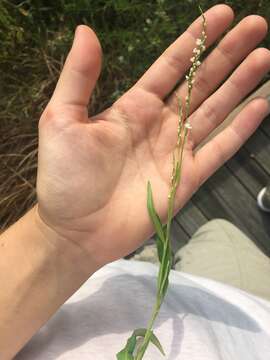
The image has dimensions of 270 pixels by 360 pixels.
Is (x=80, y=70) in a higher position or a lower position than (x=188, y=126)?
higher

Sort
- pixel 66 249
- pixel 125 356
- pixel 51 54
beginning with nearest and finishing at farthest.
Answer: pixel 125 356 < pixel 66 249 < pixel 51 54

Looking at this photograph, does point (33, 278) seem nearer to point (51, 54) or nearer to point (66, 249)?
point (66, 249)

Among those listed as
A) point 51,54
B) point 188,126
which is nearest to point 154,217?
point 188,126

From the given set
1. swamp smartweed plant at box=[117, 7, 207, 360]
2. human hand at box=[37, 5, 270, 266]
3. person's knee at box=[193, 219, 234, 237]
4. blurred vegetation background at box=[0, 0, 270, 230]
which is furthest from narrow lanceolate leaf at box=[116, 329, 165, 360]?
blurred vegetation background at box=[0, 0, 270, 230]

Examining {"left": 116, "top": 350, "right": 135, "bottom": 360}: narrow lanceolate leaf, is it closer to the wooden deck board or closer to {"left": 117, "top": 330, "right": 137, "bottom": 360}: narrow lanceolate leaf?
{"left": 117, "top": 330, "right": 137, "bottom": 360}: narrow lanceolate leaf

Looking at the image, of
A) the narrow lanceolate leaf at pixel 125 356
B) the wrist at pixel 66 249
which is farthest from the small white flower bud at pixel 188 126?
the narrow lanceolate leaf at pixel 125 356

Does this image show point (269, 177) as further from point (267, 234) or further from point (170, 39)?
point (170, 39)

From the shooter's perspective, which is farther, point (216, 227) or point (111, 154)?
point (216, 227)
